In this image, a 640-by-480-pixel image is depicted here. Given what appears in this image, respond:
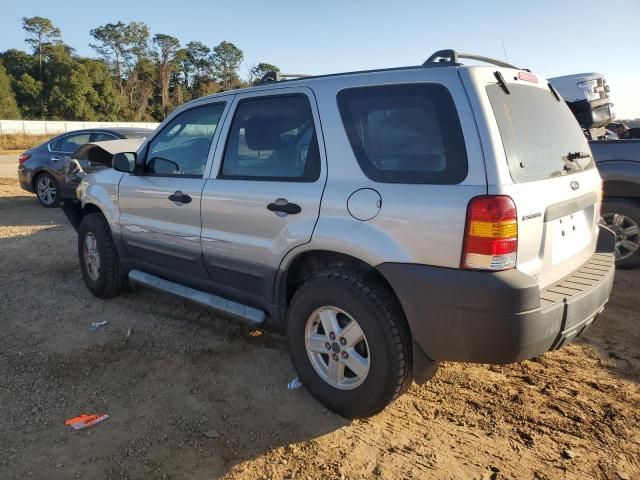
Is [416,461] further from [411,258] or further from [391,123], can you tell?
[391,123]

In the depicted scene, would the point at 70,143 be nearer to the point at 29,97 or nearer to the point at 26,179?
the point at 26,179

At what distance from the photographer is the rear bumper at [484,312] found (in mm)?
2355

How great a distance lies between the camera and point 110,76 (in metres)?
69.0

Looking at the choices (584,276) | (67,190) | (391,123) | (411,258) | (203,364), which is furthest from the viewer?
(67,190)

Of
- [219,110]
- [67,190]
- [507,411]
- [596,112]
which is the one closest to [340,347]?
[507,411]

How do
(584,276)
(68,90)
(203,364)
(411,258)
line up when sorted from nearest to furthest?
(411,258)
(584,276)
(203,364)
(68,90)

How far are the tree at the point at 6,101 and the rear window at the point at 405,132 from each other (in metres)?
56.5

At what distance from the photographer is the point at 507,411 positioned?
3.02m

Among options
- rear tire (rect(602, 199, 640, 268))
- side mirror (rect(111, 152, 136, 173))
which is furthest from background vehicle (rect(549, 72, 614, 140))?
side mirror (rect(111, 152, 136, 173))

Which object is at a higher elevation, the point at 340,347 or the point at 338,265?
the point at 338,265

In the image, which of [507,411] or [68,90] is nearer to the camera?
→ [507,411]

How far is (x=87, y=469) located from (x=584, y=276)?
9.58ft

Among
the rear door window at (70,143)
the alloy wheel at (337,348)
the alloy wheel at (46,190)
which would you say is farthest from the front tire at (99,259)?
the alloy wheel at (46,190)

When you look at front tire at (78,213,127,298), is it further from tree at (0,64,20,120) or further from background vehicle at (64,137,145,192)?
tree at (0,64,20,120)
